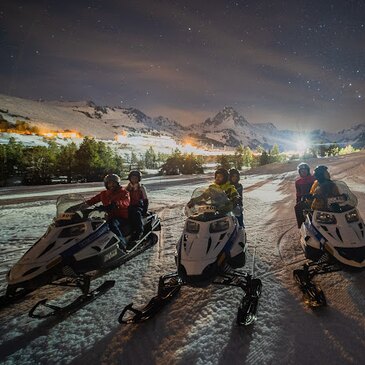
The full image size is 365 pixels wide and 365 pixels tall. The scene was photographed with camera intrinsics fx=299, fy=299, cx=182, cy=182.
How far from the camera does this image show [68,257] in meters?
4.68

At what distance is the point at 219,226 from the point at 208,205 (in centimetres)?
43

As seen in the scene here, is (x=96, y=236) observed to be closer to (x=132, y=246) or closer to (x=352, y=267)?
(x=132, y=246)

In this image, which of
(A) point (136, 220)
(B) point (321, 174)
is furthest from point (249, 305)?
(B) point (321, 174)

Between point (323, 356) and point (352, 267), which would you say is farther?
point (352, 267)

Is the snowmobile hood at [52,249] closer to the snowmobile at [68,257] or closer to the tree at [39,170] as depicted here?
the snowmobile at [68,257]

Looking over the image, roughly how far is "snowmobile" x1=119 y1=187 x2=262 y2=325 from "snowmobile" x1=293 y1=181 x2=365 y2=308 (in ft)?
2.82

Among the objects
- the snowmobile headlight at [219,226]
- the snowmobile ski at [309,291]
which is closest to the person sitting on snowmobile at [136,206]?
the snowmobile headlight at [219,226]

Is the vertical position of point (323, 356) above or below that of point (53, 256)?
below

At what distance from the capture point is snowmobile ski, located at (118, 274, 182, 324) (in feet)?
13.4

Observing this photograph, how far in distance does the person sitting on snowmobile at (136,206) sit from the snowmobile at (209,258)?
200 centimetres

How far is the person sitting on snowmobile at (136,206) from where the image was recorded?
278 inches

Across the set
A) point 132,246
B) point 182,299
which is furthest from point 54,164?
point 182,299

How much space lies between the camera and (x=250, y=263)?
624 cm

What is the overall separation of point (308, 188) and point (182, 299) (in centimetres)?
540
